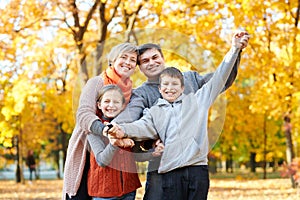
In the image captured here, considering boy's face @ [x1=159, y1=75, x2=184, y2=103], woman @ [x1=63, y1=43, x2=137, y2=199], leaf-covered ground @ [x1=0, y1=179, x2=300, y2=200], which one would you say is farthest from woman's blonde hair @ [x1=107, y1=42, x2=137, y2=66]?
leaf-covered ground @ [x1=0, y1=179, x2=300, y2=200]

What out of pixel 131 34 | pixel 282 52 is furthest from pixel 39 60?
pixel 131 34

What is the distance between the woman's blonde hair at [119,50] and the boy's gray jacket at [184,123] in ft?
1.29

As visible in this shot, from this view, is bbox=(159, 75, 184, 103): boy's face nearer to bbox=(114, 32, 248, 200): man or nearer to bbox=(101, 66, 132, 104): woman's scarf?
bbox=(114, 32, 248, 200): man

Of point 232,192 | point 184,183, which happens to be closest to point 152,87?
point 184,183

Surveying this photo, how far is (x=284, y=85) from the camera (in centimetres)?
1241

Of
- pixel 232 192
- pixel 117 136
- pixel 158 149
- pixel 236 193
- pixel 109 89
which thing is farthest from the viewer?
pixel 232 192

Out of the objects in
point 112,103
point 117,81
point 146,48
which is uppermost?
point 146,48

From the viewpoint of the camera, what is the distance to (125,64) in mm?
3613

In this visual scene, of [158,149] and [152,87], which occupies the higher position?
[152,87]

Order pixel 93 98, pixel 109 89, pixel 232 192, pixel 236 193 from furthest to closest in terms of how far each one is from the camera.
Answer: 1. pixel 232 192
2. pixel 236 193
3. pixel 93 98
4. pixel 109 89

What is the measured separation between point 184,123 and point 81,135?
827 millimetres

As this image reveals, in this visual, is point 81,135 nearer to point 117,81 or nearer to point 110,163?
point 110,163

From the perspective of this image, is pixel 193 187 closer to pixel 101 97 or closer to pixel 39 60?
pixel 101 97

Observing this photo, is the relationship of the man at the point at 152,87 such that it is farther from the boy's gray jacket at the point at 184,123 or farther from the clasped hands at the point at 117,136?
the clasped hands at the point at 117,136
